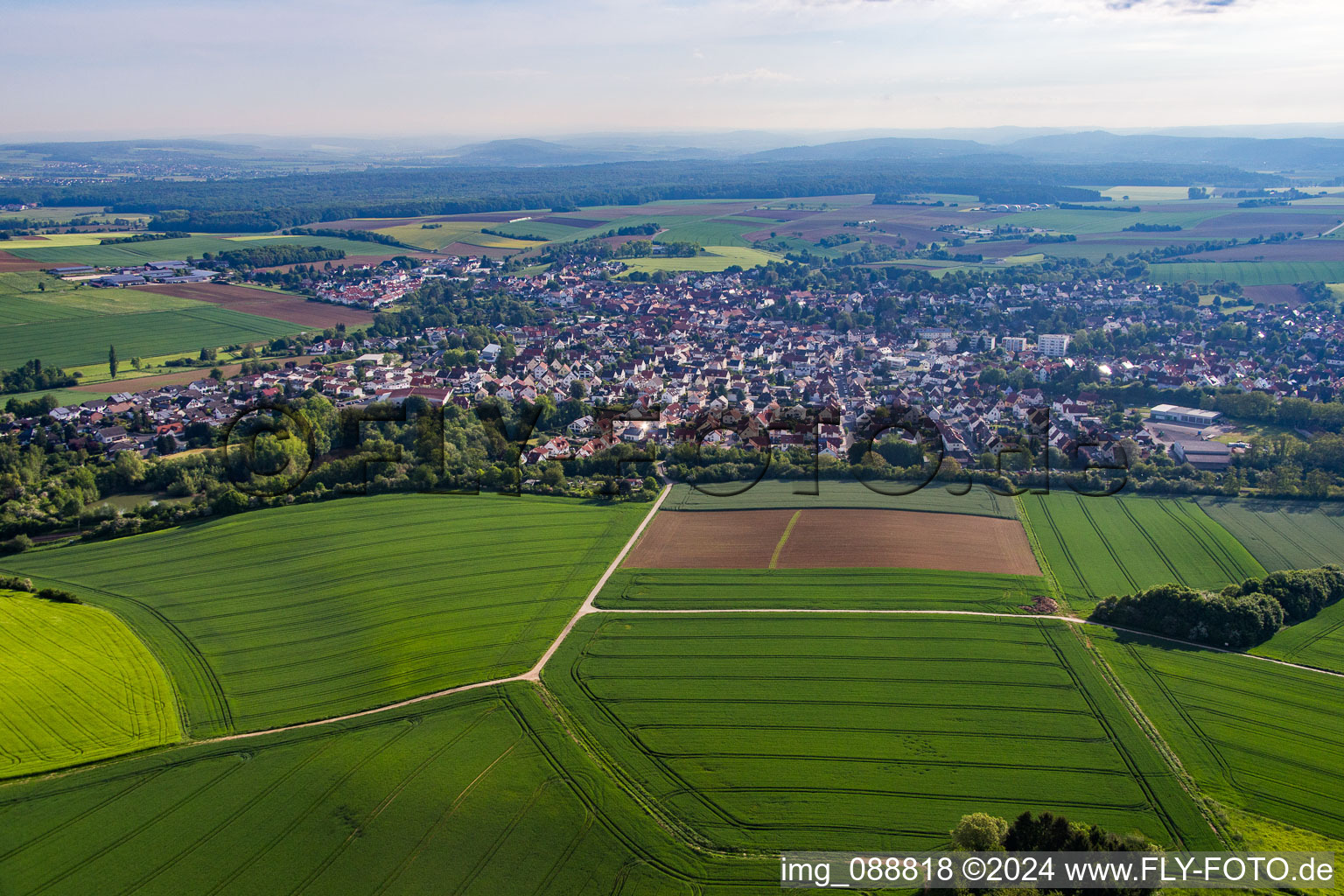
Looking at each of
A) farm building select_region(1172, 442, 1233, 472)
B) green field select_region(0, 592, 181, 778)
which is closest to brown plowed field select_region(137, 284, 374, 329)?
green field select_region(0, 592, 181, 778)

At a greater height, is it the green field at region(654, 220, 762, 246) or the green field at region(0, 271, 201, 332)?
the green field at region(654, 220, 762, 246)

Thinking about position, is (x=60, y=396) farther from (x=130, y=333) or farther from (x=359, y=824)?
(x=359, y=824)

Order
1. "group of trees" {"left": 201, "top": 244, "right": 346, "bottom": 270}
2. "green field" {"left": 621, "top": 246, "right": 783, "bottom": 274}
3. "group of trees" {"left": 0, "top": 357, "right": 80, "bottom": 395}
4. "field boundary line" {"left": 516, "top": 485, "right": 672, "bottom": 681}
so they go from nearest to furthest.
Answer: "field boundary line" {"left": 516, "top": 485, "right": 672, "bottom": 681}, "group of trees" {"left": 0, "top": 357, "right": 80, "bottom": 395}, "group of trees" {"left": 201, "top": 244, "right": 346, "bottom": 270}, "green field" {"left": 621, "top": 246, "right": 783, "bottom": 274}

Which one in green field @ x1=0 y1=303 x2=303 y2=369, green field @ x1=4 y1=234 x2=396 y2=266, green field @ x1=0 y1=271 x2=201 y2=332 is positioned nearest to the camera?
green field @ x1=0 y1=303 x2=303 y2=369

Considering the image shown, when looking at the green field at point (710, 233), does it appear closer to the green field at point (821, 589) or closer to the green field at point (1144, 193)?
the green field at point (1144, 193)

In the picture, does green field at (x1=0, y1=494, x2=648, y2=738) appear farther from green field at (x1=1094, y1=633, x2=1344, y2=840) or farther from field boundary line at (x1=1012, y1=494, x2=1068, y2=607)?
green field at (x1=1094, y1=633, x2=1344, y2=840)

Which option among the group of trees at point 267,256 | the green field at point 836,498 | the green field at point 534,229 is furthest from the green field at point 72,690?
the green field at point 534,229

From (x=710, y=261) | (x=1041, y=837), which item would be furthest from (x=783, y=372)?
(x=1041, y=837)
